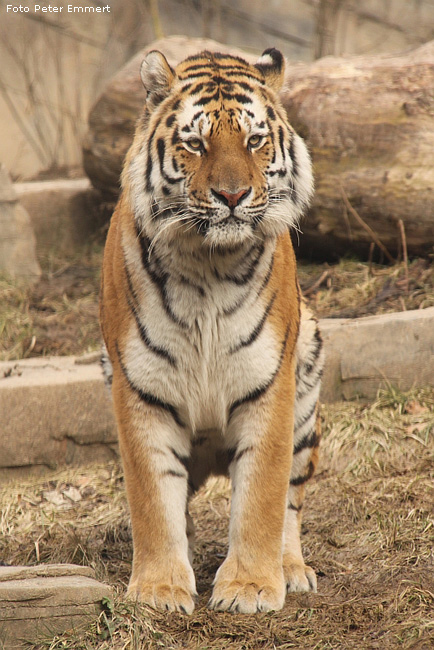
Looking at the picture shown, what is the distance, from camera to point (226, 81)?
3.10 m

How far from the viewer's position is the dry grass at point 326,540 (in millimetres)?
2814

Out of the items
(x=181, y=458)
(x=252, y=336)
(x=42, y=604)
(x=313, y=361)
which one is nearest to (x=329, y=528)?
(x=313, y=361)

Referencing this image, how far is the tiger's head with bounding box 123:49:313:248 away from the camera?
2887 millimetres

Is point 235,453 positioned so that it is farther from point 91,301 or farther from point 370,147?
point 91,301

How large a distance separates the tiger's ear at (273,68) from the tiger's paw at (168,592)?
6.02ft

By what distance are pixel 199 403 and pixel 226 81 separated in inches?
45.5

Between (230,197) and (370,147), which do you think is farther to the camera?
(370,147)

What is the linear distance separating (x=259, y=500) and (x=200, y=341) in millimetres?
609

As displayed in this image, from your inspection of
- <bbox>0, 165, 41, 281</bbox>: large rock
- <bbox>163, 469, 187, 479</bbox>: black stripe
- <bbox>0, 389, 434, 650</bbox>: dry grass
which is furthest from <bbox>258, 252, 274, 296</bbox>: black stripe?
<bbox>0, 165, 41, 281</bbox>: large rock

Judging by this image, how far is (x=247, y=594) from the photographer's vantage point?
9.96ft

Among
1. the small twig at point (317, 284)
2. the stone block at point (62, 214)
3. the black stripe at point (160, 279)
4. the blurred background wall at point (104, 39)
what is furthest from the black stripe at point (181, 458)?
the blurred background wall at point (104, 39)

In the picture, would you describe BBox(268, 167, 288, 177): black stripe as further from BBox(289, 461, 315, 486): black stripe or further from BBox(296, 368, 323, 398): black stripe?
BBox(289, 461, 315, 486): black stripe

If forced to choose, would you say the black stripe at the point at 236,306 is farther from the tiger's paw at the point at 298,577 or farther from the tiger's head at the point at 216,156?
the tiger's paw at the point at 298,577

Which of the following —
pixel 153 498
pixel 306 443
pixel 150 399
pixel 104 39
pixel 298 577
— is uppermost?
pixel 104 39
